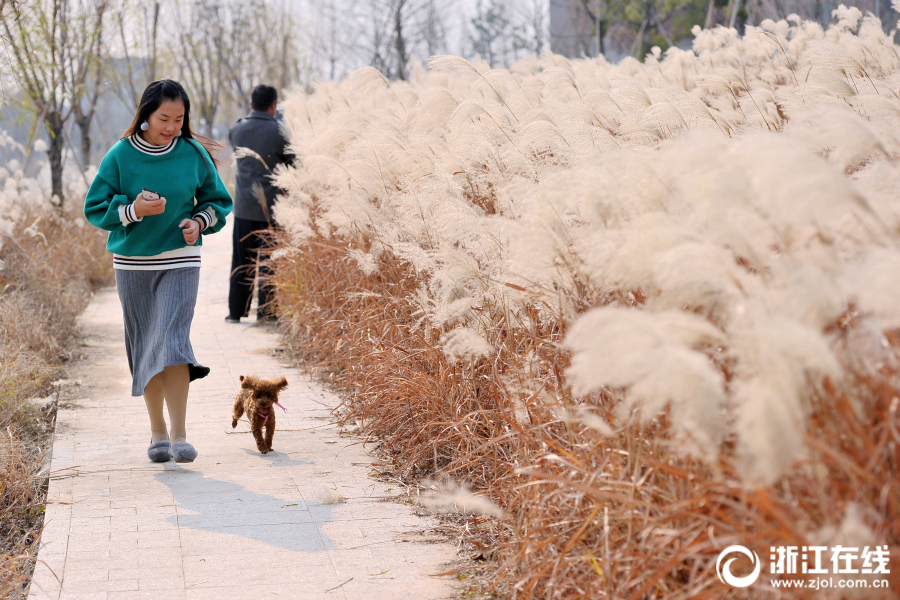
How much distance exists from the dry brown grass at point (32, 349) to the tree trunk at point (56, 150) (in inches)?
17.5

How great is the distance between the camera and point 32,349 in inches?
221

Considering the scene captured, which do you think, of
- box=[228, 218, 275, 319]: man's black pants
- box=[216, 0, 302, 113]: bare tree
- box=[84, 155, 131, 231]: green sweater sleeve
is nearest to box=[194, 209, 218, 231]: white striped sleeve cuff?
box=[84, 155, 131, 231]: green sweater sleeve

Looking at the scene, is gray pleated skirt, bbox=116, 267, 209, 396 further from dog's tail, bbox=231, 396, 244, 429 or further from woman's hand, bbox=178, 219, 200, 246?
dog's tail, bbox=231, 396, 244, 429

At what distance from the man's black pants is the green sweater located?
3.35m

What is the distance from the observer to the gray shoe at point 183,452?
3.88m

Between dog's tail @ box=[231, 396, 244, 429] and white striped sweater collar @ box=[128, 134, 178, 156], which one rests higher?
white striped sweater collar @ box=[128, 134, 178, 156]

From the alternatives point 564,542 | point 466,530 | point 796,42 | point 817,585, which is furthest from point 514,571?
point 796,42

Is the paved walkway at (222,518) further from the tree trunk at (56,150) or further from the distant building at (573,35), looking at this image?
the distant building at (573,35)

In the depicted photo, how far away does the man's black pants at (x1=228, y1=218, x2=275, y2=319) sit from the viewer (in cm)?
748

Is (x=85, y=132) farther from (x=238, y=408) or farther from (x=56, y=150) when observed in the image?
(x=238, y=408)

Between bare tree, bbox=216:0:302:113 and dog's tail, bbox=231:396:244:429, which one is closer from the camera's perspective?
dog's tail, bbox=231:396:244:429

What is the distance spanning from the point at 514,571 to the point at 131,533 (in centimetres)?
144

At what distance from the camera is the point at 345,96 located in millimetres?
8273

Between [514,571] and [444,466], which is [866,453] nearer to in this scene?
[514,571]
